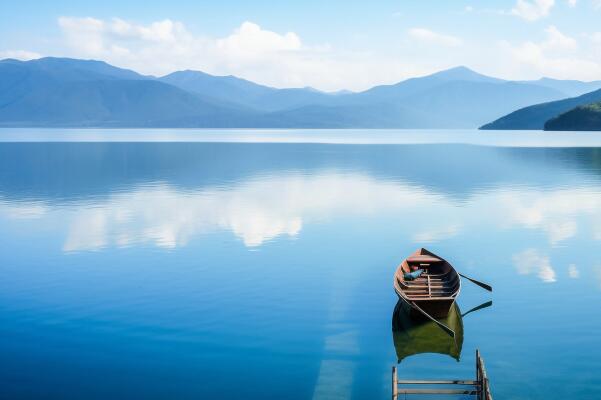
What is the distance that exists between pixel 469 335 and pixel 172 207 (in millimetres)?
53166

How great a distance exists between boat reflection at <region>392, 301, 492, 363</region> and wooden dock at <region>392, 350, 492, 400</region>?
12.1 feet

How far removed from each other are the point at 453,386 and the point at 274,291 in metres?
17.4

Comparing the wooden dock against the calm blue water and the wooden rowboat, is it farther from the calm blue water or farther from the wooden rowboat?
the wooden rowboat

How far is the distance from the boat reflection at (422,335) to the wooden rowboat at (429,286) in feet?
3.04

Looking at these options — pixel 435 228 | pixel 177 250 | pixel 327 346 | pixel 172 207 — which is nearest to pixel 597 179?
pixel 435 228

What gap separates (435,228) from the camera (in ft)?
213

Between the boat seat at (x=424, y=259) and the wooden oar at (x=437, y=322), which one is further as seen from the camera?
the boat seat at (x=424, y=259)

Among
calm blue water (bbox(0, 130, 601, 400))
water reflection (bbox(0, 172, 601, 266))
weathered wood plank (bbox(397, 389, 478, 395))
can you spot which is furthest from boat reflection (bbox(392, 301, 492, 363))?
water reflection (bbox(0, 172, 601, 266))

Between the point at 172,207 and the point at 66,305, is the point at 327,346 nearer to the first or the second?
the point at 66,305

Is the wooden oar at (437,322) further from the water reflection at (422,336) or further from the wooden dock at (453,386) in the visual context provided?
the wooden dock at (453,386)

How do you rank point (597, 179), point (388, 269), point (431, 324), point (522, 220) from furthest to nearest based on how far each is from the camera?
point (597, 179)
point (522, 220)
point (388, 269)
point (431, 324)

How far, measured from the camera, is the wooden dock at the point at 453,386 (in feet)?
71.2

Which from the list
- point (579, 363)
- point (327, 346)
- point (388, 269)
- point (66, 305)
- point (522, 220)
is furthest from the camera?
point (522, 220)

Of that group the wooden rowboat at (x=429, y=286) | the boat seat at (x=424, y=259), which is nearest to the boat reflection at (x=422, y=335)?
the wooden rowboat at (x=429, y=286)
